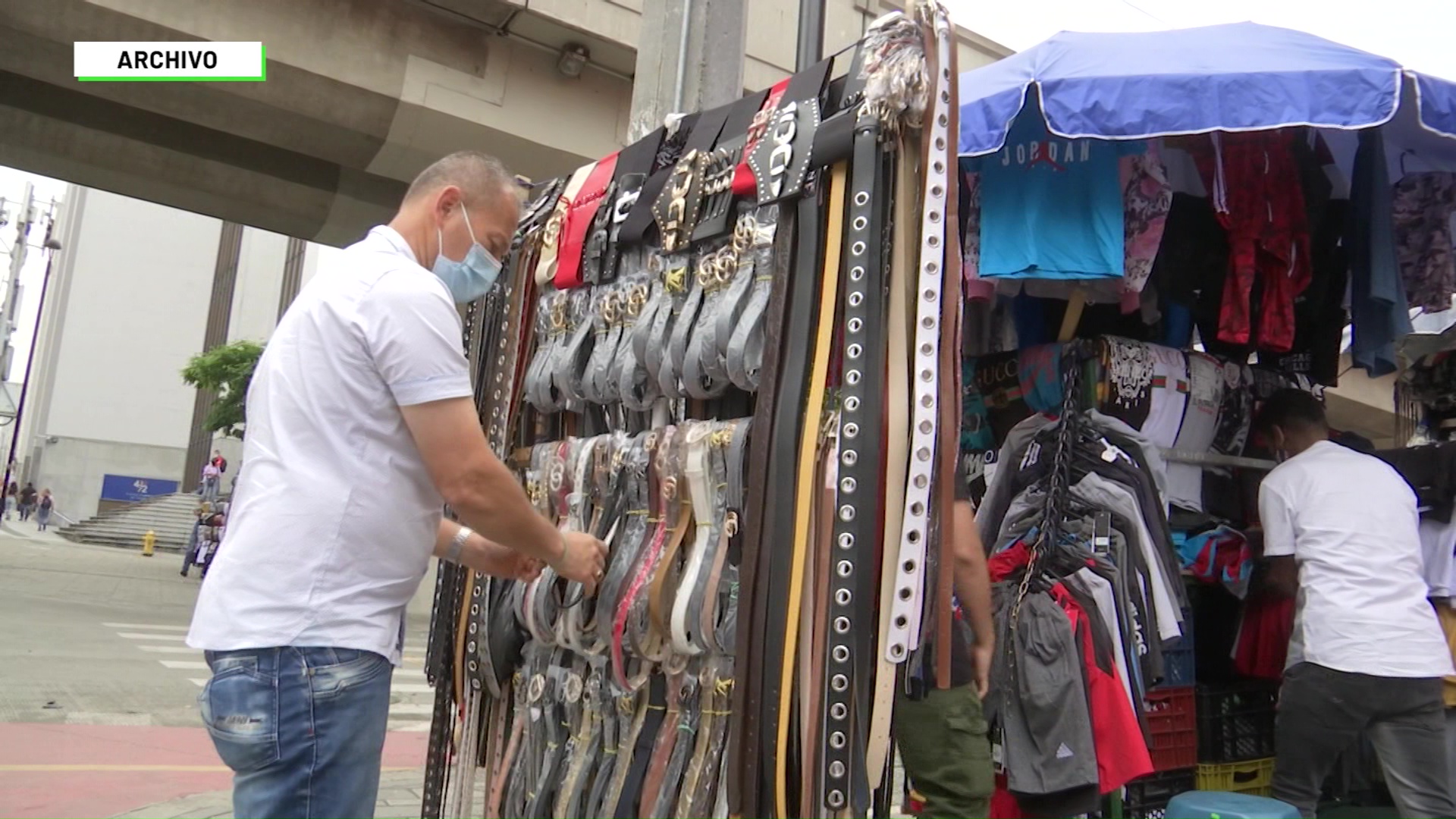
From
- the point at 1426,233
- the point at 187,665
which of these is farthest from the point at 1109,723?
the point at 187,665

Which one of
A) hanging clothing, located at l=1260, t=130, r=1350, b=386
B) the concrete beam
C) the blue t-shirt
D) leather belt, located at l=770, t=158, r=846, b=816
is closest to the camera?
leather belt, located at l=770, t=158, r=846, b=816

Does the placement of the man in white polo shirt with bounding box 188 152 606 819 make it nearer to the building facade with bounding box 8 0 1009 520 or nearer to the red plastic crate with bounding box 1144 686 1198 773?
the red plastic crate with bounding box 1144 686 1198 773

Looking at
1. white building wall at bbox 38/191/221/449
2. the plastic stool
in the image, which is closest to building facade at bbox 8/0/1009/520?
the plastic stool

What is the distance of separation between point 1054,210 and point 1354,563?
1468 millimetres

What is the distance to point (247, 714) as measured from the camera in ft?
5.74

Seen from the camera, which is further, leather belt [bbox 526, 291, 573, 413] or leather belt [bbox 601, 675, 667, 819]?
leather belt [bbox 526, 291, 573, 413]

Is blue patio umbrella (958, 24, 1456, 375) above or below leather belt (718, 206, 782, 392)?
above

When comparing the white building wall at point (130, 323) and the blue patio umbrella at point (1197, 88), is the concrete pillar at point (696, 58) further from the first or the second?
the white building wall at point (130, 323)

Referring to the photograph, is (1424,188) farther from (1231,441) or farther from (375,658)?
(375,658)

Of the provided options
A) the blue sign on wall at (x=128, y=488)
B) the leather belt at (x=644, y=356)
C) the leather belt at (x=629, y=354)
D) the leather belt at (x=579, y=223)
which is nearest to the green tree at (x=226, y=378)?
the blue sign on wall at (x=128, y=488)

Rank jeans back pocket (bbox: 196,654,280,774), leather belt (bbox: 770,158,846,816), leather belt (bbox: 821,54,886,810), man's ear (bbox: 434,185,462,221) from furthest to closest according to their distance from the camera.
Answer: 1. man's ear (bbox: 434,185,462,221)
2. leather belt (bbox: 770,158,846,816)
3. leather belt (bbox: 821,54,886,810)
4. jeans back pocket (bbox: 196,654,280,774)

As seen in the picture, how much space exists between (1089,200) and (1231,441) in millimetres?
1292

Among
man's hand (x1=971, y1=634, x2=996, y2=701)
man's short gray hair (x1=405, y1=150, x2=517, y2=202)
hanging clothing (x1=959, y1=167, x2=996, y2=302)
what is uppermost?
hanging clothing (x1=959, y1=167, x2=996, y2=302)

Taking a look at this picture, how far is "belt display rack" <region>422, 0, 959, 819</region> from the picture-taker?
1910mm
